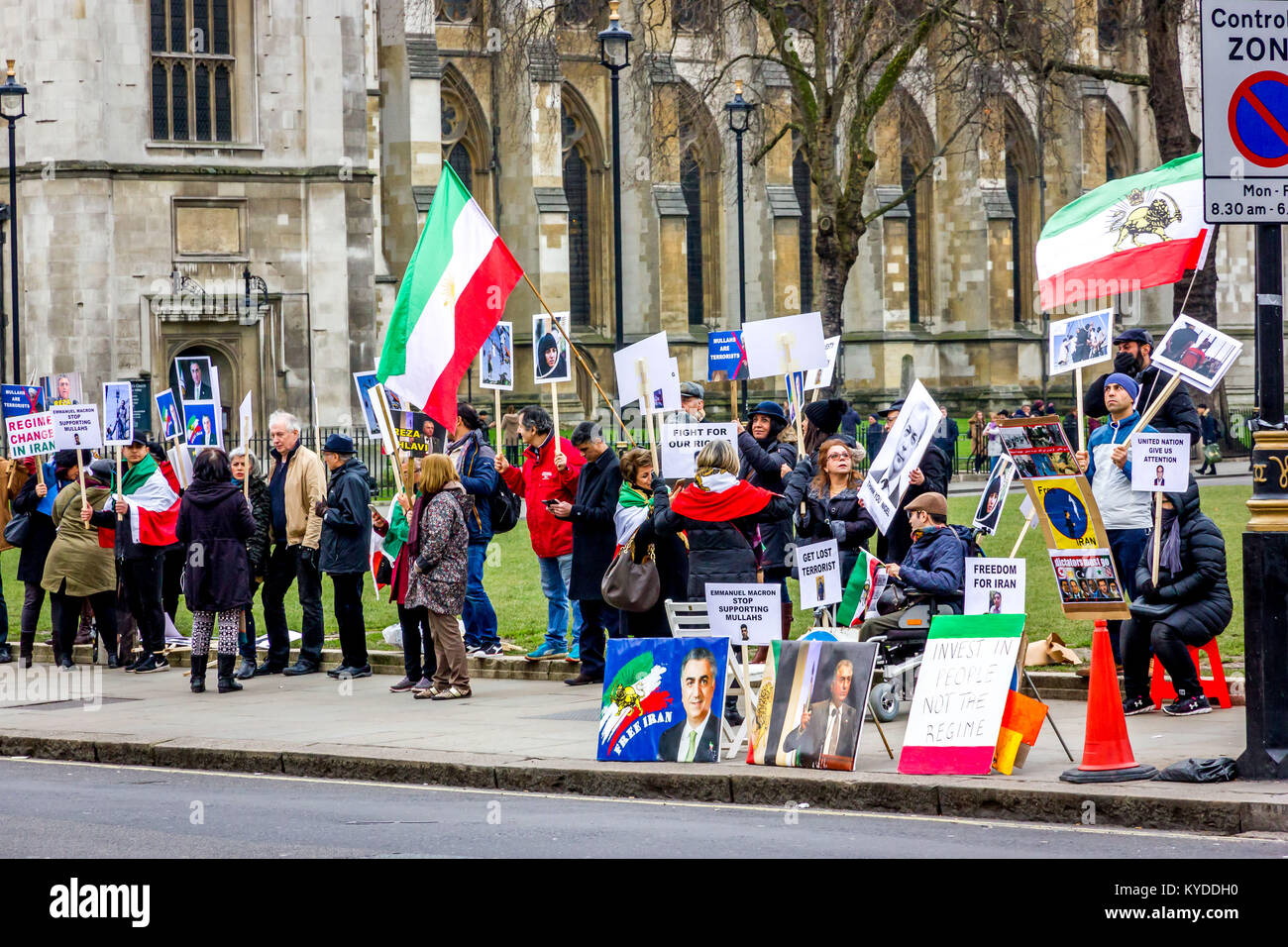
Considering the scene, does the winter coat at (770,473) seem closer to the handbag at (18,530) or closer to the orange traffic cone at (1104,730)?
the orange traffic cone at (1104,730)

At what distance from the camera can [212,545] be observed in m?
14.6

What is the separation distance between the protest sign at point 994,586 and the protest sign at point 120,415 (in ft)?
26.3

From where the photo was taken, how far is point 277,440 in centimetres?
1520

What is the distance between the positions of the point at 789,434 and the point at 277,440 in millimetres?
3914

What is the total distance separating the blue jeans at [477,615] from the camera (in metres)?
15.3

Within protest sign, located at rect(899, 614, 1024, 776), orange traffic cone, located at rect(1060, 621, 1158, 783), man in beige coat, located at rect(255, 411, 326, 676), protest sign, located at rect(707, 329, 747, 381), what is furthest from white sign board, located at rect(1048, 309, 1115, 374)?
man in beige coat, located at rect(255, 411, 326, 676)

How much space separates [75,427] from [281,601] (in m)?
2.33

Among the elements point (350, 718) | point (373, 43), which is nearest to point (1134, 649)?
point (350, 718)

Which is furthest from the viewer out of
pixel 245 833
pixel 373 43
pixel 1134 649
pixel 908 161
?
pixel 908 161

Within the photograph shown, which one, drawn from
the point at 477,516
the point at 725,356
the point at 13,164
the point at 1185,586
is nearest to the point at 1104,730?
the point at 1185,586

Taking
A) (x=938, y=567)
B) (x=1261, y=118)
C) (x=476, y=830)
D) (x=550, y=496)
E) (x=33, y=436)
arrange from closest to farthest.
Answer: (x=476, y=830) < (x=1261, y=118) < (x=938, y=567) < (x=550, y=496) < (x=33, y=436)

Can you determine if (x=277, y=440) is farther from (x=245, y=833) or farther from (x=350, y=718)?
(x=245, y=833)

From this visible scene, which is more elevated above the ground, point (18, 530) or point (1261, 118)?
point (1261, 118)

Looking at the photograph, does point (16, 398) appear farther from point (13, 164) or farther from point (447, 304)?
point (13, 164)
